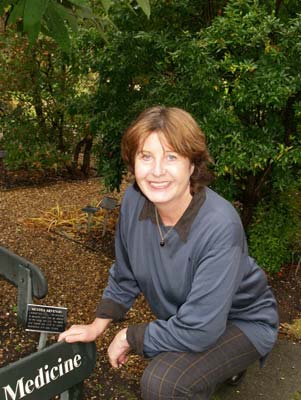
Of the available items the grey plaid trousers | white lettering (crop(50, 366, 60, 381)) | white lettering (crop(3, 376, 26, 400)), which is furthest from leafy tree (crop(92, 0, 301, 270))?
white lettering (crop(3, 376, 26, 400))

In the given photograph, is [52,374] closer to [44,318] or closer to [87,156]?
[44,318]

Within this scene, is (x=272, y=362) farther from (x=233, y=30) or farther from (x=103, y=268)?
(x=233, y=30)

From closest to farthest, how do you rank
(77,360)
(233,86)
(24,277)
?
(77,360) < (24,277) < (233,86)

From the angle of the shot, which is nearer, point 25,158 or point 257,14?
point 257,14

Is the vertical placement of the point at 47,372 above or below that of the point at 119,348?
above

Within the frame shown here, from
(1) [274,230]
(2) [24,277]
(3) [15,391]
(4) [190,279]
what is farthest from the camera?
(1) [274,230]

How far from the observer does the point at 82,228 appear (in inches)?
212

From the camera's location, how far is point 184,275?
199 centimetres

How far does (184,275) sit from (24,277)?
87cm

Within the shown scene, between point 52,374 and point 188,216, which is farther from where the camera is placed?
point 188,216

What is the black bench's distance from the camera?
2.39 m

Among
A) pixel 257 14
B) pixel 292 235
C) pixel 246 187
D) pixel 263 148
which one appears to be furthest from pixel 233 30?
pixel 292 235

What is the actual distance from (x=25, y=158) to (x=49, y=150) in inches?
14.0

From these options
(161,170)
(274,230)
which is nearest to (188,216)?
(161,170)
